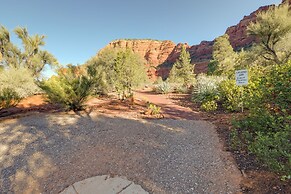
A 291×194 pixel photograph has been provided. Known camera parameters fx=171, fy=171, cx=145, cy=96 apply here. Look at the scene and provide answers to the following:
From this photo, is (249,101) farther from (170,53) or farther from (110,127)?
(170,53)

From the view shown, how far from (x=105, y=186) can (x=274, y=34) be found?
12.4 metres

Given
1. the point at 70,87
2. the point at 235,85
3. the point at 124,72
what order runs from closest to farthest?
the point at 235,85, the point at 70,87, the point at 124,72

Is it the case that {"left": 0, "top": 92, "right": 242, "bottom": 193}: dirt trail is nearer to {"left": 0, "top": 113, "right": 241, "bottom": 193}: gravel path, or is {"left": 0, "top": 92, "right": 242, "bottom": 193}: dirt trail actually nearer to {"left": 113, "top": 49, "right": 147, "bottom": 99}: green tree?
{"left": 0, "top": 113, "right": 241, "bottom": 193}: gravel path

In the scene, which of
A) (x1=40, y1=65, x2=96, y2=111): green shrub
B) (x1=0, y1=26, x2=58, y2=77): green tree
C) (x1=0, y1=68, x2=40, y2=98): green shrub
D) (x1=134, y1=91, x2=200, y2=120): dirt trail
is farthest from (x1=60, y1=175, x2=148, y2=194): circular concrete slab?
(x1=0, y1=26, x2=58, y2=77): green tree

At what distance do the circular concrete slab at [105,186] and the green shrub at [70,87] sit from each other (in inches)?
195

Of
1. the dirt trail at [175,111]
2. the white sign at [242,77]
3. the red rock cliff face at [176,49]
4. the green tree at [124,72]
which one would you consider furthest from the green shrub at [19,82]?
the red rock cliff face at [176,49]

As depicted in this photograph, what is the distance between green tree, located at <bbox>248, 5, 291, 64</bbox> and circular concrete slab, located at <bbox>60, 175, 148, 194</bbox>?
37.0ft

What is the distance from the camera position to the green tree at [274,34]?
32.7ft

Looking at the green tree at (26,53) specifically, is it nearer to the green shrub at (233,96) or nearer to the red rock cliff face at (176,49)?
the green shrub at (233,96)

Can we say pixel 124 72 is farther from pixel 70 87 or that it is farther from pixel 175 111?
pixel 175 111

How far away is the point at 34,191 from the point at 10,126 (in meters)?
3.83

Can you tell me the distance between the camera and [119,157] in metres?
3.21

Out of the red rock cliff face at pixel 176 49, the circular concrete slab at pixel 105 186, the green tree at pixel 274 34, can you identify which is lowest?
the circular concrete slab at pixel 105 186

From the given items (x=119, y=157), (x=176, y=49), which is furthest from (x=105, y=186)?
(x=176, y=49)
